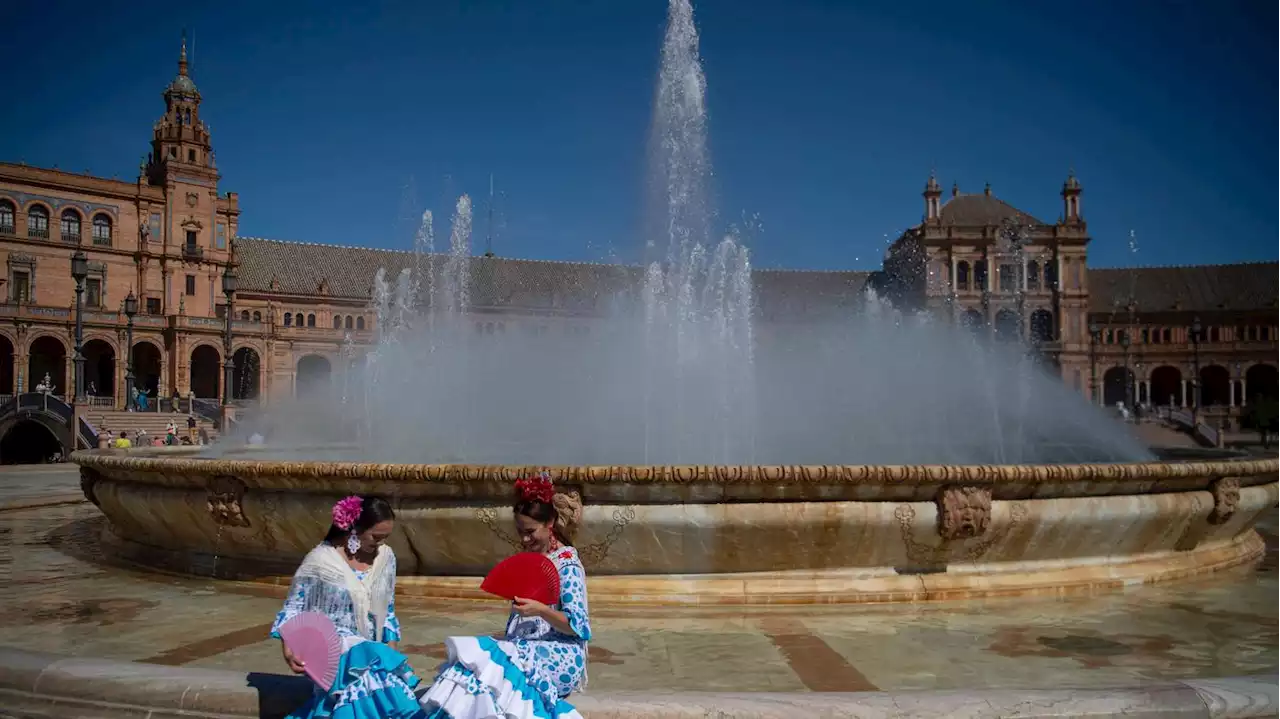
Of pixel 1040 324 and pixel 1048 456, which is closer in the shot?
pixel 1048 456

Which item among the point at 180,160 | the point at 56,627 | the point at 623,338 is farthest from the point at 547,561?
the point at 180,160

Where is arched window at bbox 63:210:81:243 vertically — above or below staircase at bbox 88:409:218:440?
above

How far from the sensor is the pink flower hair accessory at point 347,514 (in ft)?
9.66

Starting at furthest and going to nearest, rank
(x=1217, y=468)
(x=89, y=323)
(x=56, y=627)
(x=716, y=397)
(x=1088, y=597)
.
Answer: (x=89, y=323), (x=716, y=397), (x=1217, y=468), (x=1088, y=597), (x=56, y=627)

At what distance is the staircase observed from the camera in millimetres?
30516

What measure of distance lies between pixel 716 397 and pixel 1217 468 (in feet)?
24.9

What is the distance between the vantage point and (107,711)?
3520 millimetres

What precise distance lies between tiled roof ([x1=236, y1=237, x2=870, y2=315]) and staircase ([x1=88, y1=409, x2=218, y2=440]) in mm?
24570

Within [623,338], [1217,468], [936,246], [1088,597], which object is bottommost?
[1088,597]

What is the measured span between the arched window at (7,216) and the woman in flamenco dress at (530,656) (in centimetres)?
5702

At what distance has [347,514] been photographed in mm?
2953

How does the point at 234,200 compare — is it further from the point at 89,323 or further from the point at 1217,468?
the point at 1217,468

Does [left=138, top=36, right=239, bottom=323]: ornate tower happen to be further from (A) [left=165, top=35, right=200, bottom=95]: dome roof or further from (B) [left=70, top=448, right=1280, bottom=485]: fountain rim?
(B) [left=70, top=448, right=1280, bottom=485]: fountain rim

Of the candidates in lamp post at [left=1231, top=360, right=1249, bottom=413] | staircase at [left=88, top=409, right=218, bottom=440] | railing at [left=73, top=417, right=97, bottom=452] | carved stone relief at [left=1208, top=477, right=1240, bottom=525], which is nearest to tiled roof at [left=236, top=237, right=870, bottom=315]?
staircase at [left=88, top=409, right=218, bottom=440]
